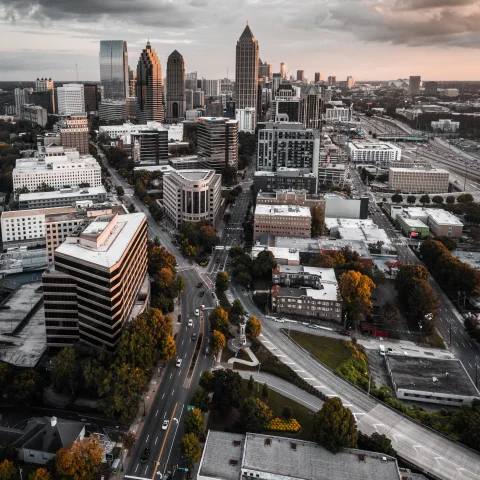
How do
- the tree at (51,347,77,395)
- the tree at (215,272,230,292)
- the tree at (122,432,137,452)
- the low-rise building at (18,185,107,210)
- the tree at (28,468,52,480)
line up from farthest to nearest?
1. the low-rise building at (18,185,107,210)
2. the tree at (215,272,230,292)
3. the tree at (51,347,77,395)
4. the tree at (122,432,137,452)
5. the tree at (28,468,52,480)

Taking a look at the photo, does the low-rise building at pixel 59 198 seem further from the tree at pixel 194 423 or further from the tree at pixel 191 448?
the tree at pixel 191 448

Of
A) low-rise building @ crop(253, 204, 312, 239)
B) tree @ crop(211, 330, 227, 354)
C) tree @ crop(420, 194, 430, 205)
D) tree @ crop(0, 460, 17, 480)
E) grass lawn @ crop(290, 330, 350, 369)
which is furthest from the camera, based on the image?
tree @ crop(420, 194, 430, 205)

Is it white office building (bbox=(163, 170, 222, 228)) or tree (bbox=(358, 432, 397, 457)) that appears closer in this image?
tree (bbox=(358, 432, 397, 457))

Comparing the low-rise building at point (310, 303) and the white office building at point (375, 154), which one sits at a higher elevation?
the white office building at point (375, 154)

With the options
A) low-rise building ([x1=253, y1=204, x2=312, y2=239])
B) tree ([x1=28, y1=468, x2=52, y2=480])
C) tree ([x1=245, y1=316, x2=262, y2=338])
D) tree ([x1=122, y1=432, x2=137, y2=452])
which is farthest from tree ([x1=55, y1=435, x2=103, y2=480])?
low-rise building ([x1=253, y1=204, x2=312, y2=239])

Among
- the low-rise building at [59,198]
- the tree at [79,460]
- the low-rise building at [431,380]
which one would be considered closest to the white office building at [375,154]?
the low-rise building at [59,198]

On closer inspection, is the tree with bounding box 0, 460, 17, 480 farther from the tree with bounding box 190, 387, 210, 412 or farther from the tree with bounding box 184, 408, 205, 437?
the tree with bounding box 190, 387, 210, 412
